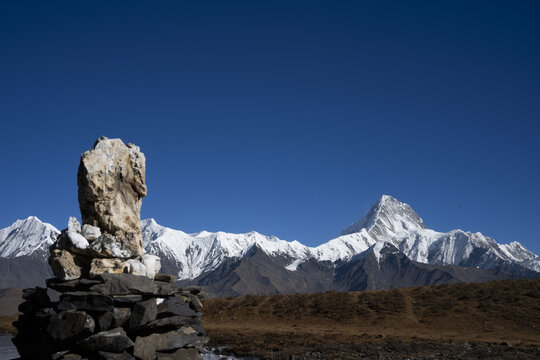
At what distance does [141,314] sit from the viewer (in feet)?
51.0

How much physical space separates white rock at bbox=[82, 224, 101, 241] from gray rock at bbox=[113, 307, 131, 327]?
3.53m

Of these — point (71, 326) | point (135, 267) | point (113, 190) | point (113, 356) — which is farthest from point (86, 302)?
point (113, 190)

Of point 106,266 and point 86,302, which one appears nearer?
point 86,302

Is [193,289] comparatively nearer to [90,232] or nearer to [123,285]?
[123,285]

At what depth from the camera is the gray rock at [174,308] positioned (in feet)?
54.6

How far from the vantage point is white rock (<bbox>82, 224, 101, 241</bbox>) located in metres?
17.8

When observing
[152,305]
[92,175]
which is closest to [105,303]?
[152,305]

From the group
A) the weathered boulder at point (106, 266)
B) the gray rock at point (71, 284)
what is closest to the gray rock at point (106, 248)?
the weathered boulder at point (106, 266)

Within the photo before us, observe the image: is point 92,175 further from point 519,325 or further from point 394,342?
point 519,325

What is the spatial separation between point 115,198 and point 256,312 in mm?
45844

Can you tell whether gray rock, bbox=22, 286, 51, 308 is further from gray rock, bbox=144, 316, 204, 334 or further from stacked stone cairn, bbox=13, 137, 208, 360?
gray rock, bbox=144, 316, 204, 334

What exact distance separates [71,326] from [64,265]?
285 centimetres

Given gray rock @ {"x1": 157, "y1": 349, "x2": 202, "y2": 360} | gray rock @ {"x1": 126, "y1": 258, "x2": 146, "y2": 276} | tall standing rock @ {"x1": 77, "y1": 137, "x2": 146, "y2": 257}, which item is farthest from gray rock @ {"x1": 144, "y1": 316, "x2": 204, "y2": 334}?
tall standing rock @ {"x1": 77, "y1": 137, "x2": 146, "y2": 257}

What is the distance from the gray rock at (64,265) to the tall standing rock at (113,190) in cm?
165
